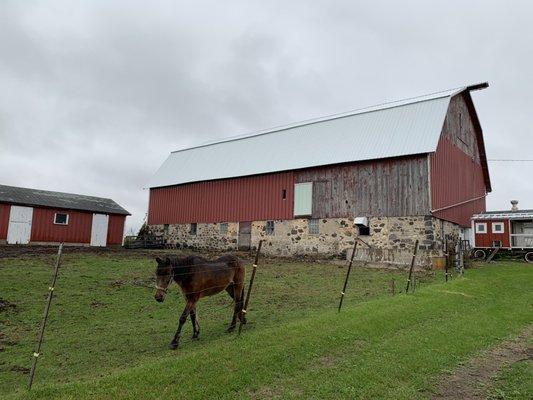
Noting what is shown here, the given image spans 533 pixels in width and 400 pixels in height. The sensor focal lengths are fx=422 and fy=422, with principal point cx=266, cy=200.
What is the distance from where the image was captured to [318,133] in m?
30.9

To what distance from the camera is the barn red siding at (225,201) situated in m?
29.4

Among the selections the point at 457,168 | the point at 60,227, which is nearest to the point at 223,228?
the point at 60,227

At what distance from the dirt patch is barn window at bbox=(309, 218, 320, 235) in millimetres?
17463

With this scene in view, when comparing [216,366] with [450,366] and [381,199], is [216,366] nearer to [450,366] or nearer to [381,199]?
[450,366]

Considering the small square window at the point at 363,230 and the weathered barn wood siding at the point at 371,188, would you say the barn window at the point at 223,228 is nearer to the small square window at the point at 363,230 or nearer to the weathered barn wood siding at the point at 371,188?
the weathered barn wood siding at the point at 371,188

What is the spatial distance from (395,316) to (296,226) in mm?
17344

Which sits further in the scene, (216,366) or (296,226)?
(296,226)

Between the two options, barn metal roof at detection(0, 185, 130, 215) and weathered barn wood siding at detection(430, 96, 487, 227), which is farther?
barn metal roof at detection(0, 185, 130, 215)

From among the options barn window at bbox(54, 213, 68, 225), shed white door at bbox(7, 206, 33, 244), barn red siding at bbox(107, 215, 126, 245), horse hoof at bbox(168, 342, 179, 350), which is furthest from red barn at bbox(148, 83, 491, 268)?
horse hoof at bbox(168, 342, 179, 350)

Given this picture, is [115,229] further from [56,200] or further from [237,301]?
[237,301]

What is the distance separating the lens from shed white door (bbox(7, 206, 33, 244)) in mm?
30266

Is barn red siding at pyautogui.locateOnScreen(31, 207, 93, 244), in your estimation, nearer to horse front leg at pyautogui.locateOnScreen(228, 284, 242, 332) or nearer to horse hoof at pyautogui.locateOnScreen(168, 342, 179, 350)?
horse front leg at pyautogui.locateOnScreen(228, 284, 242, 332)

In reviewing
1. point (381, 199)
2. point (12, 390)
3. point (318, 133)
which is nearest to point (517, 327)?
point (12, 390)

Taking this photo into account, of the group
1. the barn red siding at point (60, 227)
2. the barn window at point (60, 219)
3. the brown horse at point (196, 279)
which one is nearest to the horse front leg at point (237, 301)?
the brown horse at point (196, 279)
